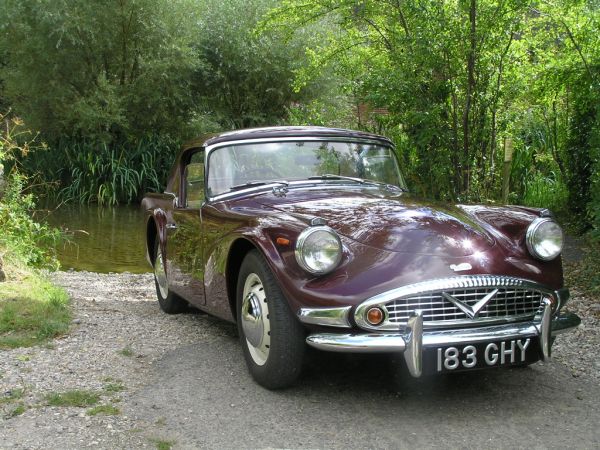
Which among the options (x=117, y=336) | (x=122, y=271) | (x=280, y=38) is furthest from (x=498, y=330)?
(x=280, y=38)

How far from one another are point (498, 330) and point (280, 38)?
61.6 feet

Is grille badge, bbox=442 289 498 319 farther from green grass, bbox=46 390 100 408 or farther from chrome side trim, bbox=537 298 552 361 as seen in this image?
green grass, bbox=46 390 100 408

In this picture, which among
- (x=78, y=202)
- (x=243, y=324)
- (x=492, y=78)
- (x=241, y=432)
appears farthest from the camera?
(x=78, y=202)

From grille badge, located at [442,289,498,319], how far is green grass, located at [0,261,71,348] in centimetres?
285

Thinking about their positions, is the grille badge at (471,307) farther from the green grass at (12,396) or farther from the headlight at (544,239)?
the green grass at (12,396)

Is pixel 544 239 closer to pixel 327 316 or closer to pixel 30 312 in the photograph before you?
pixel 327 316

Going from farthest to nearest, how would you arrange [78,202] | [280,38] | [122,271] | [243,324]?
1. [280,38]
2. [78,202]
3. [122,271]
4. [243,324]

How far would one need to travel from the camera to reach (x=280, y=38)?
2125 cm

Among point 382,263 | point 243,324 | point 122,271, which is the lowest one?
point 122,271

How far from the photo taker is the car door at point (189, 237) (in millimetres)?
4914

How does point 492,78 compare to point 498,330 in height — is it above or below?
above

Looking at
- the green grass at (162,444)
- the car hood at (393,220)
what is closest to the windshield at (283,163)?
the car hood at (393,220)

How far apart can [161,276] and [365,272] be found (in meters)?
3.01

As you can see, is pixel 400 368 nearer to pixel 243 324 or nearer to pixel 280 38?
pixel 243 324
